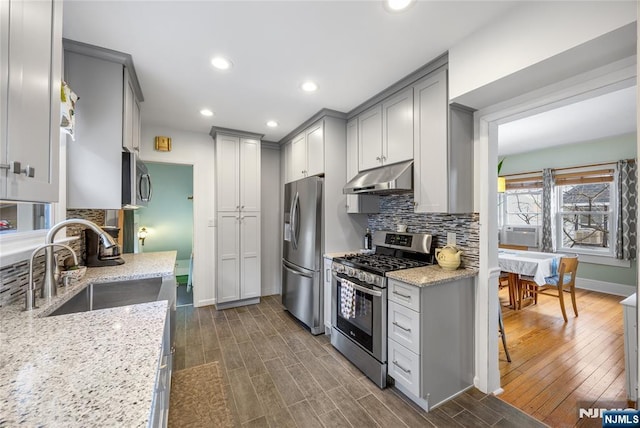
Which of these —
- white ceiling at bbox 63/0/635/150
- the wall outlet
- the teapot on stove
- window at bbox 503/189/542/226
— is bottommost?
the teapot on stove

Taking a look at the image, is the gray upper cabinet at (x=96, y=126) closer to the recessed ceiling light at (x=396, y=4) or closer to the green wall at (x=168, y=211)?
the recessed ceiling light at (x=396, y=4)

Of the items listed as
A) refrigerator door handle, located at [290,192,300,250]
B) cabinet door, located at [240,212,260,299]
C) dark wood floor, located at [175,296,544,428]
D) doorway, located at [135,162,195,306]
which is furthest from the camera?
doorway, located at [135,162,195,306]

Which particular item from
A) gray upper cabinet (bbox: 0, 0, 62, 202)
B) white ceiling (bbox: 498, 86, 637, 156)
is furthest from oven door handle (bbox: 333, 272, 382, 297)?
white ceiling (bbox: 498, 86, 637, 156)

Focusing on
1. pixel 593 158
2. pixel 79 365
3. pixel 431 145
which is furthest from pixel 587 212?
pixel 79 365

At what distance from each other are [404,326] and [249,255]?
8.44 feet

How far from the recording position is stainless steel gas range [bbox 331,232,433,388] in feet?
6.86

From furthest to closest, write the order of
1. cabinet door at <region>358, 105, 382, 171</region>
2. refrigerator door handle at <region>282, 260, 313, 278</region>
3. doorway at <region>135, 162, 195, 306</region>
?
doorway at <region>135, 162, 195, 306</region> < refrigerator door handle at <region>282, 260, 313, 278</region> < cabinet door at <region>358, 105, 382, 171</region>

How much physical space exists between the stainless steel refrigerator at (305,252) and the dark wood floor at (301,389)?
0.83 feet

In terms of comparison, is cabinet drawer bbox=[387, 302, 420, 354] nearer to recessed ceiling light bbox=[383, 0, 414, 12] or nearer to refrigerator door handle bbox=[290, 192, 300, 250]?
refrigerator door handle bbox=[290, 192, 300, 250]

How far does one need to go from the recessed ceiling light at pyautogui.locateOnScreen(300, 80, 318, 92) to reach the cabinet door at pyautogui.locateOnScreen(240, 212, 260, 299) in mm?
2031

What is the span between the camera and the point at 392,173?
2.37m

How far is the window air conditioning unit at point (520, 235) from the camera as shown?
17.4 ft

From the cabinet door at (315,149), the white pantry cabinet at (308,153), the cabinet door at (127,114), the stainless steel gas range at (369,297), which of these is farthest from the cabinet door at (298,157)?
the cabinet door at (127,114)

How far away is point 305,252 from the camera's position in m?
3.13
